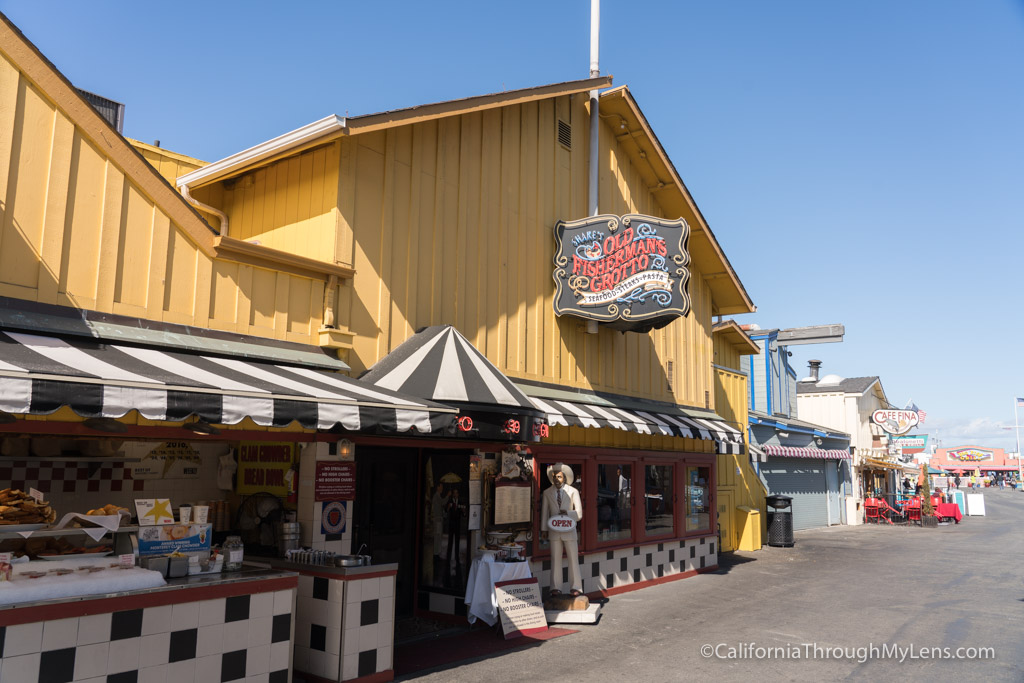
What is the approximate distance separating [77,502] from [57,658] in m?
3.21

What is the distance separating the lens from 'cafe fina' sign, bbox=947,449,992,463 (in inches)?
3679

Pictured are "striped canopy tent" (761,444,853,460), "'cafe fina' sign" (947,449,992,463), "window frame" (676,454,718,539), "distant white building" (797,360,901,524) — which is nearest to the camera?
"window frame" (676,454,718,539)

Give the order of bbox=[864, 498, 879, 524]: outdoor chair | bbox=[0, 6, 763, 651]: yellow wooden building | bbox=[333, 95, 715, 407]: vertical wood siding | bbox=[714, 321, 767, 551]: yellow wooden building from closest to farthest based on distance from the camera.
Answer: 1. bbox=[0, 6, 763, 651]: yellow wooden building
2. bbox=[333, 95, 715, 407]: vertical wood siding
3. bbox=[714, 321, 767, 551]: yellow wooden building
4. bbox=[864, 498, 879, 524]: outdoor chair

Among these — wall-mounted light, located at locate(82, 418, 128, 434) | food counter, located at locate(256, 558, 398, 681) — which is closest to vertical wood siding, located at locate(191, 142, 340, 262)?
wall-mounted light, located at locate(82, 418, 128, 434)

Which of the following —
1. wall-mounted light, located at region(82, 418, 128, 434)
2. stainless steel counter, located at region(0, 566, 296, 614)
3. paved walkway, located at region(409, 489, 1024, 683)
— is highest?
wall-mounted light, located at region(82, 418, 128, 434)

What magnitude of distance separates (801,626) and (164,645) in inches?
308

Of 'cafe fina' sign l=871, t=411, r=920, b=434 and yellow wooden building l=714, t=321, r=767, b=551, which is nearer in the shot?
yellow wooden building l=714, t=321, r=767, b=551

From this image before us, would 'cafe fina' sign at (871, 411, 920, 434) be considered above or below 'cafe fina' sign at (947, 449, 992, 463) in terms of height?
above

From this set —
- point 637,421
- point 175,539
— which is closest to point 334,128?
point 175,539

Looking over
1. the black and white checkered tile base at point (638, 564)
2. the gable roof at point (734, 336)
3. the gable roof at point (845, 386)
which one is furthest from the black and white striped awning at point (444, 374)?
the gable roof at point (845, 386)

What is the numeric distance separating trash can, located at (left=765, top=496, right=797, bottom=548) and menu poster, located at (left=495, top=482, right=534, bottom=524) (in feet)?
37.9

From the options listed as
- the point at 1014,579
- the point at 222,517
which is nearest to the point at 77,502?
the point at 222,517

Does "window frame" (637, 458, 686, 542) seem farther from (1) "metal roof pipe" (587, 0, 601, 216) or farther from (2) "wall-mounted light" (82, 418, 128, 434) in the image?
(2) "wall-mounted light" (82, 418, 128, 434)

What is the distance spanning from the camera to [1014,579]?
1438 centimetres
